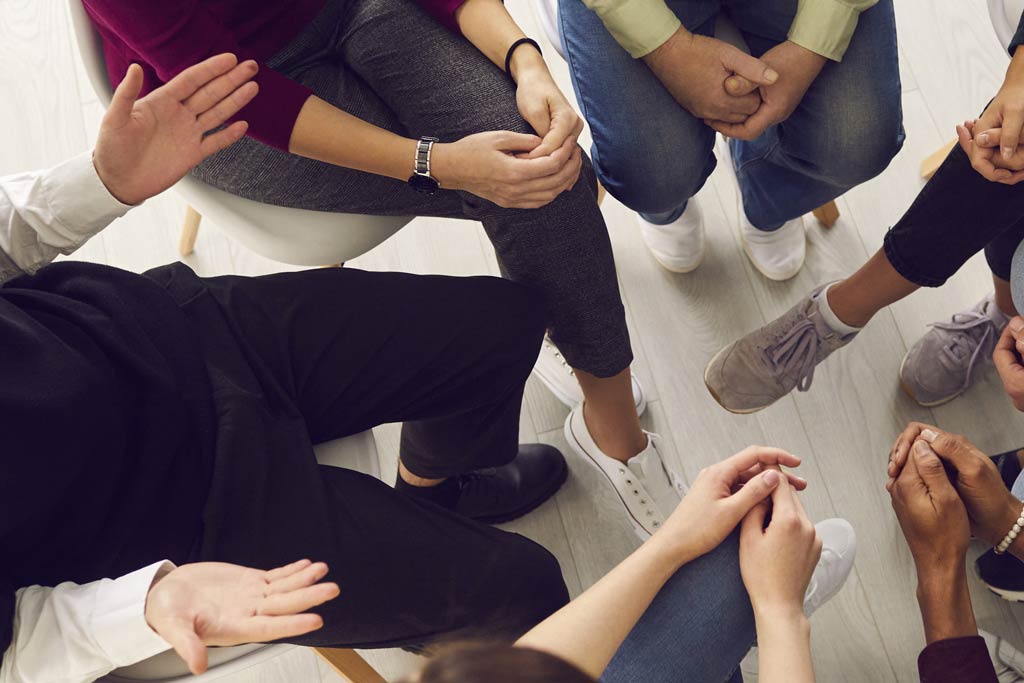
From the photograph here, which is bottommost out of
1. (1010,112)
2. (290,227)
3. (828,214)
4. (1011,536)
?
(1011,536)

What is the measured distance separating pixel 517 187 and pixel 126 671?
29.4 inches

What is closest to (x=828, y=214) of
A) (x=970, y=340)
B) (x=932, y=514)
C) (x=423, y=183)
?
(x=970, y=340)

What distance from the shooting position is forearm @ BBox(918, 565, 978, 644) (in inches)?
48.8

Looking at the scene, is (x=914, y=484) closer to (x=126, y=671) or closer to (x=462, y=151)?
(x=462, y=151)

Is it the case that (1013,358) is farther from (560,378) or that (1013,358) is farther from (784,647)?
(560,378)

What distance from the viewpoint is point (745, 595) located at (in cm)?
108

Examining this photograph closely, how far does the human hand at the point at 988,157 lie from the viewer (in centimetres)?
114

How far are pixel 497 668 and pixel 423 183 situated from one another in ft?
2.39

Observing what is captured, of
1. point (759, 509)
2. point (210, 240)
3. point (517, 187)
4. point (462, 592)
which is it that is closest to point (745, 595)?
point (759, 509)

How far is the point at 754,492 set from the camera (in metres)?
1.09

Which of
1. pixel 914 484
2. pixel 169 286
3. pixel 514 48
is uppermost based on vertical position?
pixel 514 48

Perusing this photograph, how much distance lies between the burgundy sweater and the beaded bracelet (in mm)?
1035

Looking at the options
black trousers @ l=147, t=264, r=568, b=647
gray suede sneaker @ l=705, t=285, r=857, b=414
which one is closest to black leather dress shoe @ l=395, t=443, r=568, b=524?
black trousers @ l=147, t=264, r=568, b=647

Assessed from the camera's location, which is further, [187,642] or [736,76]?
[736,76]
